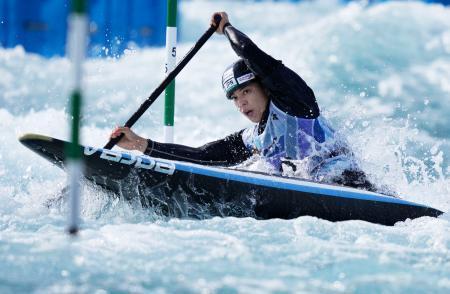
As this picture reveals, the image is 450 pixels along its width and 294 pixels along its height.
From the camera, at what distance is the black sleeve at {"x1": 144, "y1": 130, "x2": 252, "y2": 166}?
5.89 m

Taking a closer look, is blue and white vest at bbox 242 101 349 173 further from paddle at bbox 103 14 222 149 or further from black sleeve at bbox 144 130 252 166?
paddle at bbox 103 14 222 149

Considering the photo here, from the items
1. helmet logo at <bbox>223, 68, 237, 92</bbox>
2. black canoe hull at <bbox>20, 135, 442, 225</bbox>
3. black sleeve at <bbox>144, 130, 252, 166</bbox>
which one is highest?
helmet logo at <bbox>223, 68, 237, 92</bbox>

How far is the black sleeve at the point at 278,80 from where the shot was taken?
5.32 meters

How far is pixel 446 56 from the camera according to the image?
1299 cm

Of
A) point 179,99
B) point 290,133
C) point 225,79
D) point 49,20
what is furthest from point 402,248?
point 49,20

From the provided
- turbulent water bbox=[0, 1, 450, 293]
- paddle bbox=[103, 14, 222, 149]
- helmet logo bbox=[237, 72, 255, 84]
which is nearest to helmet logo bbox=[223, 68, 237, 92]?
helmet logo bbox=[237, 72, 255, 84]

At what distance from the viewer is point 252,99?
5.51 m

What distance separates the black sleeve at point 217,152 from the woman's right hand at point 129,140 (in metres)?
0.19

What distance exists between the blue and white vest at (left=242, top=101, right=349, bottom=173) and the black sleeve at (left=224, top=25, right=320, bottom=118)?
0.18ft

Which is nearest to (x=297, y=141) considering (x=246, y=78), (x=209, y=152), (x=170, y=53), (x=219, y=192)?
(x=246, y=78)

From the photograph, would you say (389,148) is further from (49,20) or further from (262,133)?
(49,20)

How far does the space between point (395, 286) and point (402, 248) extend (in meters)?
0.73

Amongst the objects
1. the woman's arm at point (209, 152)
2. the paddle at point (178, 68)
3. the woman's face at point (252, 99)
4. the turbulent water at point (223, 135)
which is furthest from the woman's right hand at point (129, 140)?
the woman's face at point (252, 99)

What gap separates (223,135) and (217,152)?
4.12 meters
